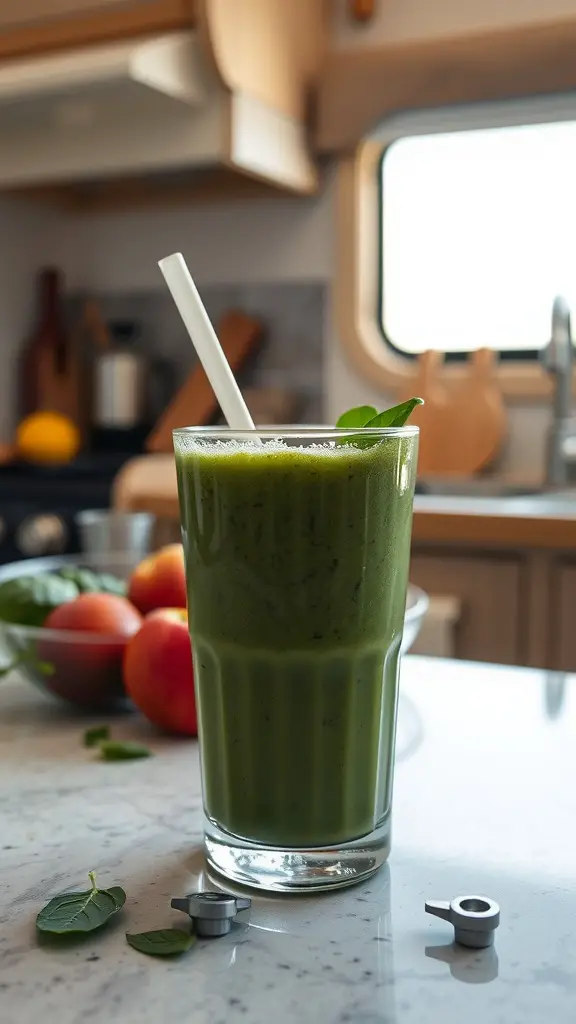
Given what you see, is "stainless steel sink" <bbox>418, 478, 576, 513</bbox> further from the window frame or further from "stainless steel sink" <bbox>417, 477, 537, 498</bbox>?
the window frame

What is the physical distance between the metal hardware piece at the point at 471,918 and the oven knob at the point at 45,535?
6.19ft

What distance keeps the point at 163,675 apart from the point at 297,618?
22 cm

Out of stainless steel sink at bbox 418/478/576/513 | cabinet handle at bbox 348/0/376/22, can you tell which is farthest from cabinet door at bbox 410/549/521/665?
cabinet handle at bbox 348/0/376/22

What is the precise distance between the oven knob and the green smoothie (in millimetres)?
1777

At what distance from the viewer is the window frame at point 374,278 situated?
2277 millimetres

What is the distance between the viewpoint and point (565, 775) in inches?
24.0

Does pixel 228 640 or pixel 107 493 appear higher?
pixel 228 640

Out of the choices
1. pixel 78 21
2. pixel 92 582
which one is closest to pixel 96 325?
pixel 78 21

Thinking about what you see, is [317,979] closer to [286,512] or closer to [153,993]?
[153,993]

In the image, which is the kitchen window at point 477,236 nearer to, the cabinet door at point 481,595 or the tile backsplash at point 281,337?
the tile backsplash at point 281,337

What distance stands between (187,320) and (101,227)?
8.23ft

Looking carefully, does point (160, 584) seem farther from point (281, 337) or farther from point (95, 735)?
Result: point (281, 337)

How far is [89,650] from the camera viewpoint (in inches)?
28.3

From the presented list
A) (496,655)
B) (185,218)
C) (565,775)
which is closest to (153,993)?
(565,775)
